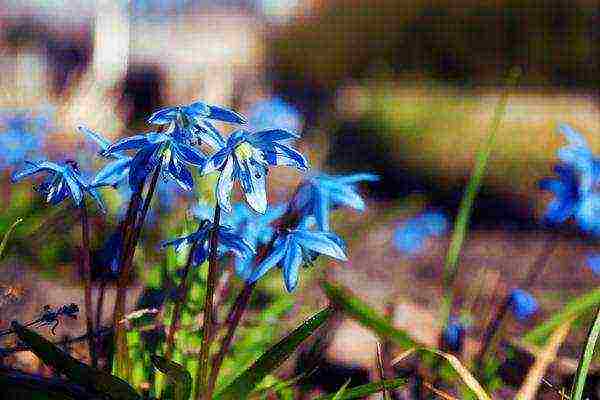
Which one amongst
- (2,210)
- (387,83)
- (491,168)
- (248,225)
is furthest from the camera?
(387,83)

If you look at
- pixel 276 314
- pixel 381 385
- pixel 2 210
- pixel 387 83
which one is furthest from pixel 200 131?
pixel 387 83

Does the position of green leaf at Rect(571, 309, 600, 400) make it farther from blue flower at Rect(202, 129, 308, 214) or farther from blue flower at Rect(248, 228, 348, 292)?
blue flower at Rect(202, 129, 308, 214)

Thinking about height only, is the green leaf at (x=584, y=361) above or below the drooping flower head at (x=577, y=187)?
below

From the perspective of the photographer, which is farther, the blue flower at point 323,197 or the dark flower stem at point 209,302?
the blue flower at point 323,197

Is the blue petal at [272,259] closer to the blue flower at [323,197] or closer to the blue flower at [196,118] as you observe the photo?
the blue flower at [323,197]

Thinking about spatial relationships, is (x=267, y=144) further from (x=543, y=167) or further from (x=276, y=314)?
(x=543, y=167)

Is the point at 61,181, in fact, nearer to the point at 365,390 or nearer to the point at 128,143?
the point at 128,143

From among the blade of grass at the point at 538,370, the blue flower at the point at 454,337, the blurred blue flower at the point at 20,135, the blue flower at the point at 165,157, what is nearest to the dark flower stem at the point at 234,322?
the blue flower at the point at 165,157
